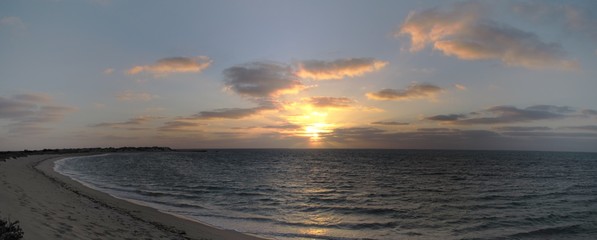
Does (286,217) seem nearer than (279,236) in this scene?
No

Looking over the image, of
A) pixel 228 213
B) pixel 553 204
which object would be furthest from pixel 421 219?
pixel 553 204

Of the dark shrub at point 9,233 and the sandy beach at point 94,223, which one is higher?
the dark shrub at point 9,233

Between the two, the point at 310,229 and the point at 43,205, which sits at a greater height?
the point at 43,205

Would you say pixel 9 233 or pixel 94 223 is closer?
pixel 9 233

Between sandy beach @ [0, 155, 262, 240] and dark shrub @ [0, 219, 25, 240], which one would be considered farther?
sandy beach @ [0, 155, 262, 240]

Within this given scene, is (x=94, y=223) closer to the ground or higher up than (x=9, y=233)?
closer to the ground

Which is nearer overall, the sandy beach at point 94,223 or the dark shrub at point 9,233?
the dark shrub at point 9,233

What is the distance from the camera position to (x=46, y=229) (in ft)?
36.4

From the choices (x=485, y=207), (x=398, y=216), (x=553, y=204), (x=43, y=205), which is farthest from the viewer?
(x=553, y=204)

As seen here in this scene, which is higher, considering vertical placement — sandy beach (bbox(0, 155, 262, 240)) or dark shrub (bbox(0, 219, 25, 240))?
dark shrub (bbox(0, 219, 25, 240))

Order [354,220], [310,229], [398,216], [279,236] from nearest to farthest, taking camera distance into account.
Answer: [279,236] → [310,229] → [354,220] → [398,216]

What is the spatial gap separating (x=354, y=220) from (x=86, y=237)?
14148 mm

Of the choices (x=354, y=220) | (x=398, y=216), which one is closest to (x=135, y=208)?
(x=354, y=220)

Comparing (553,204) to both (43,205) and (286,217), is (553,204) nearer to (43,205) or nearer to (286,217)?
(286,217)
